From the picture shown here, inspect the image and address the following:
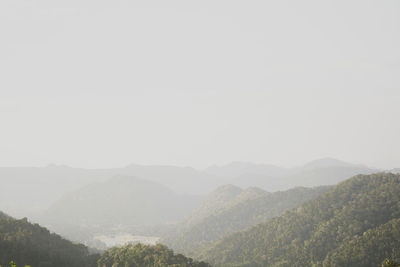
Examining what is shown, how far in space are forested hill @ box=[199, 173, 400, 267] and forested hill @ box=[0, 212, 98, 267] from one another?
201 feet

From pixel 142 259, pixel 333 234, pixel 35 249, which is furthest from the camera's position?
pixel 333 234

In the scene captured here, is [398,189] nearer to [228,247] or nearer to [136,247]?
[228,247]

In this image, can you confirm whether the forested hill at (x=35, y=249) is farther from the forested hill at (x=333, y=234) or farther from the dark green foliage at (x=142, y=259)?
the forested hill at (x=333, y=234)

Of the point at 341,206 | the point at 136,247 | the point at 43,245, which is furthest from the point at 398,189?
the point at 43,245

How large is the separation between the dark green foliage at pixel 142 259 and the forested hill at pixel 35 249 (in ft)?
17.6

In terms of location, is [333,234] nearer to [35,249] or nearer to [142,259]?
[142,259]

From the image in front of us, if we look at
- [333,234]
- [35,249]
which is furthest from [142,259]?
[333,234]

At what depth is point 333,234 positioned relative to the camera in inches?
4486

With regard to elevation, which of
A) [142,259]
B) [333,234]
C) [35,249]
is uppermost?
[35,249]

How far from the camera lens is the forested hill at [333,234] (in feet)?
310

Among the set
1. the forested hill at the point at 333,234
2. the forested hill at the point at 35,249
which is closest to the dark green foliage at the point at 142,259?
the forested hill at the point at 35,249

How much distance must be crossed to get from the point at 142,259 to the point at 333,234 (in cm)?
7185

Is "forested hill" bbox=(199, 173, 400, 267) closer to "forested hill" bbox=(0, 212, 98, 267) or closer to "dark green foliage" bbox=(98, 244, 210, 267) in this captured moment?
"dark green foliage" bbox=(98, 244, 210, 267)

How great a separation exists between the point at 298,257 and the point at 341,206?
1469 inches
